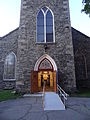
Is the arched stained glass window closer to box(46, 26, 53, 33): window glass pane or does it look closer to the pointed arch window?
the pointed arch window

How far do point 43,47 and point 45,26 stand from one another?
8.44ft

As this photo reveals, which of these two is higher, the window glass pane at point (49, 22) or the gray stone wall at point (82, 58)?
the window glass pane at point (49, 22)

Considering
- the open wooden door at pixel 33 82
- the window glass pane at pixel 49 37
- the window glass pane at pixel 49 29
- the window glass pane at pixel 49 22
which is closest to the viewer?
the open wooden door at pixel 33 82

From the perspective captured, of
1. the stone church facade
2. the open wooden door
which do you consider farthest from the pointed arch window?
the open wooden door

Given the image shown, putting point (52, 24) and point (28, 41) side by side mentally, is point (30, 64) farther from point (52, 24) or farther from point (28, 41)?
point (52, 24)

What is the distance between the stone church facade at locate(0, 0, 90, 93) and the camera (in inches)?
434

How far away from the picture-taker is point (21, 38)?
11961 millimetres

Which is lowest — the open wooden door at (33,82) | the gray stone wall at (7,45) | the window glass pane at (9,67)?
the open wooden door at (33,82)

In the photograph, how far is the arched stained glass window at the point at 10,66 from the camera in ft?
46.3

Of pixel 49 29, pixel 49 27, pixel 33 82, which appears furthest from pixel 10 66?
pixel 49 27

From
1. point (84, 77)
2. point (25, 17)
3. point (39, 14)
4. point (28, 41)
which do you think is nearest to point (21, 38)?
point (28, 41)

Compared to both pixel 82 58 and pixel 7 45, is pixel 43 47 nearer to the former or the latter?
pixel 7 45

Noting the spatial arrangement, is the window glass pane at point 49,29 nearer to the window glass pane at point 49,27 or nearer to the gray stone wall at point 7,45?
the window glass pane at point 49,27

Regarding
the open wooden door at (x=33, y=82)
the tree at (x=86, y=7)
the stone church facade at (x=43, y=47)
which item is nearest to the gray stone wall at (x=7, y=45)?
the stone church facade at (x=43, y=47)
